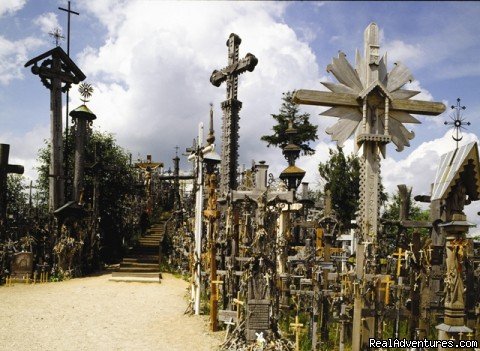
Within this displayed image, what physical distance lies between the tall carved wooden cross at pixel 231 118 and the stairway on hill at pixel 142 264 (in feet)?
20.5

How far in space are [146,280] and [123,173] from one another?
10.1 metres

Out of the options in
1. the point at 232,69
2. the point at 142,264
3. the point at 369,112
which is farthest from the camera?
the point at 142,264

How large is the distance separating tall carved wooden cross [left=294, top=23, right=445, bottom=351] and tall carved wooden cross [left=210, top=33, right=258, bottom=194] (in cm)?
754

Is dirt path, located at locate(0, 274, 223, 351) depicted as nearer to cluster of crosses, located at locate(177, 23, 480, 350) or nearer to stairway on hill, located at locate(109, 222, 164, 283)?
cluster of crosses, located at locate(177, 23, 480, 350)

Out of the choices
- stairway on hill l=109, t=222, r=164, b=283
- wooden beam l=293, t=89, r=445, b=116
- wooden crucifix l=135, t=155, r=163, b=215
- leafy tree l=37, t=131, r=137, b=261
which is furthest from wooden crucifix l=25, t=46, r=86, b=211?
wooden beam l=293, t=89, r=445, b=116

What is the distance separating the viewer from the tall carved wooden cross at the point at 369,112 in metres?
6.50

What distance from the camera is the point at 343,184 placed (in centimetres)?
2966

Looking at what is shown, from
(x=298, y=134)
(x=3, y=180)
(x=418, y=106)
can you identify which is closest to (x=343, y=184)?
(x=298, y=134)

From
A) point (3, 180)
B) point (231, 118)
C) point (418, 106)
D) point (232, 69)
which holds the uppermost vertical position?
point (232, 69)

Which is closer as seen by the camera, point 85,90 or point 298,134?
point 85,90

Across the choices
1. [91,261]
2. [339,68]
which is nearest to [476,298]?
[339,68]

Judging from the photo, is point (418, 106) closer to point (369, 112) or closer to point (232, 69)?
point (369, 112)

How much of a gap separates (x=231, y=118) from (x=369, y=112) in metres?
7.96

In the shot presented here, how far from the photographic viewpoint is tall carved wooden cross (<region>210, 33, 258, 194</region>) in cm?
1405
